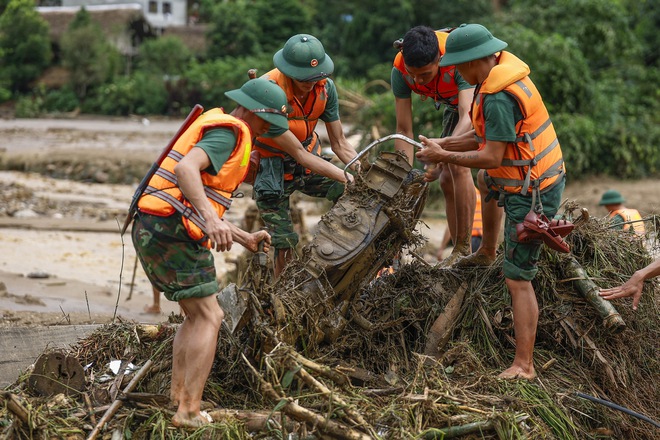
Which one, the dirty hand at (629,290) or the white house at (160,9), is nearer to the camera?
the dirty hand at (629,290)

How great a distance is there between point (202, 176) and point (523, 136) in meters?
2.06

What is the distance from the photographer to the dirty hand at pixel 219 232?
4.43 meters

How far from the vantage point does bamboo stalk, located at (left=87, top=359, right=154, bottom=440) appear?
4586 mm

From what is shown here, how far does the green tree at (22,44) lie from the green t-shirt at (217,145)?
37.1 m

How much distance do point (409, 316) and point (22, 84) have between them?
37.6 meters

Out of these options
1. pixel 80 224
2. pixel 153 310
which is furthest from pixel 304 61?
pixel 80 224

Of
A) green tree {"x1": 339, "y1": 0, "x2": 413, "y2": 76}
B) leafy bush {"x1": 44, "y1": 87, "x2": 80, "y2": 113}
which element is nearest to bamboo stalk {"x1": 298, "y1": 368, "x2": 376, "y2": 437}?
green tree {"x1": 339, "y1": 0, "x2": 413, "y2": 76}

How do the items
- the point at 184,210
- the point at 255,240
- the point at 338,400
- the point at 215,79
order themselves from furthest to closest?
the point at 215,79
the point at 255,240
the point at 184,210
the point at 338,400

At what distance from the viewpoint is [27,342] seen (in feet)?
19.6

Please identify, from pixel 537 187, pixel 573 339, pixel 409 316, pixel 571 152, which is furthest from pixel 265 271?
pixel 571 152

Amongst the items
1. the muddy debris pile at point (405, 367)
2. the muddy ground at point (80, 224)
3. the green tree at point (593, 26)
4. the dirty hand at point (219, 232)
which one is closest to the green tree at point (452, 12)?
the green tree at point (593, 26)

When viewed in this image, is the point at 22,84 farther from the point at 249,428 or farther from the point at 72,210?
the point at 249,428

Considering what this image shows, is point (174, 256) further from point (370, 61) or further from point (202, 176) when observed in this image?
point (370, 61)

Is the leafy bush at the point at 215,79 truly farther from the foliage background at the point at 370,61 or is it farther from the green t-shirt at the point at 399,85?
the green t-shirt at the point at 399,85
